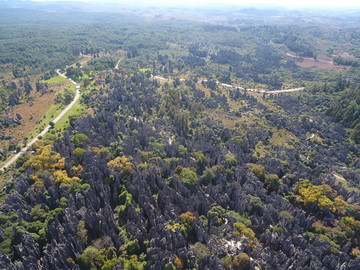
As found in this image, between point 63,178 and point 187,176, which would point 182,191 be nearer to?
point 187,176

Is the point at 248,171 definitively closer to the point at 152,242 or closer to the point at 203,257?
the point at 203,257

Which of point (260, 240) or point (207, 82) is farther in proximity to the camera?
point (207, 82)

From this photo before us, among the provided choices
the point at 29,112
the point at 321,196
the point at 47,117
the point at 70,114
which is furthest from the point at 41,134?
the point at 321,196

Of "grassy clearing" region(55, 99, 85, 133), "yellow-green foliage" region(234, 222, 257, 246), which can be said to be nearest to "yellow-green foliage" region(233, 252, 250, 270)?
"yellow-green foliage" region(234, 222, 257, 246)

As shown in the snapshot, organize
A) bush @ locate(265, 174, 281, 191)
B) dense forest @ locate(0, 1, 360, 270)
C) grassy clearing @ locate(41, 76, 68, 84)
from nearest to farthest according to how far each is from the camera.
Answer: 1. dense forest @ locate(0, 1, 360, 270)
2. bush @ locate(265, 174, 281, 191)
3. grassy clearing @ locate(41, 76, 68, 84)

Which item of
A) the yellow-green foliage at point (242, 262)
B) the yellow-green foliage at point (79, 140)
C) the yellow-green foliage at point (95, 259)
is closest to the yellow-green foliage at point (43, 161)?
the yellow-green foliage at point (79, 140)

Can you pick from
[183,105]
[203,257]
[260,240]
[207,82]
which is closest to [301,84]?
[207,82]

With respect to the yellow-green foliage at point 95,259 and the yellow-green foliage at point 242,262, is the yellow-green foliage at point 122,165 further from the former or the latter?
the yellow-green foliage at point 242,262

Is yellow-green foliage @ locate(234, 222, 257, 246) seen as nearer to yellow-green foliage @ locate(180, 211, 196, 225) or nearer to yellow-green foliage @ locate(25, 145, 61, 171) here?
yellow-green foliage @ locate(180, 211, 196, 225)
